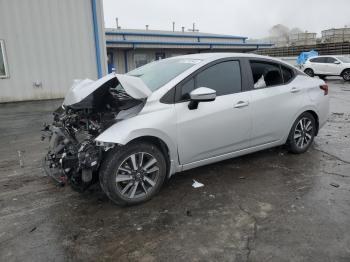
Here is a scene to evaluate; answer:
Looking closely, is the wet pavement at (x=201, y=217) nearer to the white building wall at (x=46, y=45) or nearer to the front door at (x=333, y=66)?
the white building wall at (x=46, y=45)

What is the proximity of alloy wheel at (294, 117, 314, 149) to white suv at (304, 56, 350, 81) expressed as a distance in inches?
Result: 694

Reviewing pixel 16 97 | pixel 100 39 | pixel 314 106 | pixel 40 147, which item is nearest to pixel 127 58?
pixel 100 39

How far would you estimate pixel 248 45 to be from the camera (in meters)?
26.0

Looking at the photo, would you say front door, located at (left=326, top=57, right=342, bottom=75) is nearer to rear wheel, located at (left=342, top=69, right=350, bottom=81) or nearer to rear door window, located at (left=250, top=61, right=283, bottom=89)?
rear wheel, located at (left=342, top=69, right=350, bottom=81)

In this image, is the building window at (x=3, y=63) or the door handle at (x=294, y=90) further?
the building window at (x=3, y=63)

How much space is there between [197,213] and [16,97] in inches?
463

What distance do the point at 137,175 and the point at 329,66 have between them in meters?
20.7

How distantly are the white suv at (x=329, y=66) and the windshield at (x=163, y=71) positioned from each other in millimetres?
19169

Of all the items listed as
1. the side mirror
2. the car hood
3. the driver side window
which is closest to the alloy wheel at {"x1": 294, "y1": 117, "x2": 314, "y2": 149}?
the driver side window

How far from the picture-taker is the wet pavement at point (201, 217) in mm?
2686

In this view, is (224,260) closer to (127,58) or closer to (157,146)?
(157,146)

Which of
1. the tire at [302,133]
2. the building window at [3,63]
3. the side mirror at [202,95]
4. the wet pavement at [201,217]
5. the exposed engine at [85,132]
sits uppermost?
the building window at [3,63]

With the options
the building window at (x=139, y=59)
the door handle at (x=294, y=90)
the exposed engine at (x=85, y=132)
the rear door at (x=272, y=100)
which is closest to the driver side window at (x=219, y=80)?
the rear door at (x=272, y=100)

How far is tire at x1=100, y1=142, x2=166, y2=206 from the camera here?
10.6 feet
